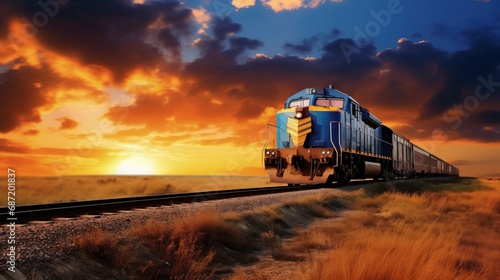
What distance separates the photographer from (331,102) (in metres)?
20.6

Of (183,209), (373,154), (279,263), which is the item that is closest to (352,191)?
(373,154)

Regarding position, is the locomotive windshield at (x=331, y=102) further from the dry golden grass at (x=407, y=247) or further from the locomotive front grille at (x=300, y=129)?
the dry golden grass at (x=407, y=247)

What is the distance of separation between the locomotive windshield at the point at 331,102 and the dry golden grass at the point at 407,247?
17.9 feet

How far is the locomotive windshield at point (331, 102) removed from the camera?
20500 millimetres

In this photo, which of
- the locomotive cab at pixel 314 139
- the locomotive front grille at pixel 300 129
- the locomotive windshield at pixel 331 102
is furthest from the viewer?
the locomotive windshield at pixel 331 102

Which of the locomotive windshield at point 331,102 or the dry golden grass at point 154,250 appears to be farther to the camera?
the locomotive windshield at point 331,102

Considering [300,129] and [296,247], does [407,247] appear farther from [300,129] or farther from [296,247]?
[300,129]

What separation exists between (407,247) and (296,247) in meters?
2.28

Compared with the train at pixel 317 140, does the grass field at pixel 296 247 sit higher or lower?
lower

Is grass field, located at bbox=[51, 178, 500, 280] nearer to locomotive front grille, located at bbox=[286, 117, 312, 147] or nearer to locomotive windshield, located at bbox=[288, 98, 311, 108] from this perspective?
locomotive front grille, located at bbox=[286, 117, 312, 147]

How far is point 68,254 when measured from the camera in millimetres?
5688

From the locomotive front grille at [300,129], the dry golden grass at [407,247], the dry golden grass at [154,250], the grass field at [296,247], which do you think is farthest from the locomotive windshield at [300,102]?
the dry golden grass at [154,250]

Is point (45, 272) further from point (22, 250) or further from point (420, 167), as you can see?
point (420, 167)

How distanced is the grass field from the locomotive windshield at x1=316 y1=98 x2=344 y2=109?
7803mm
